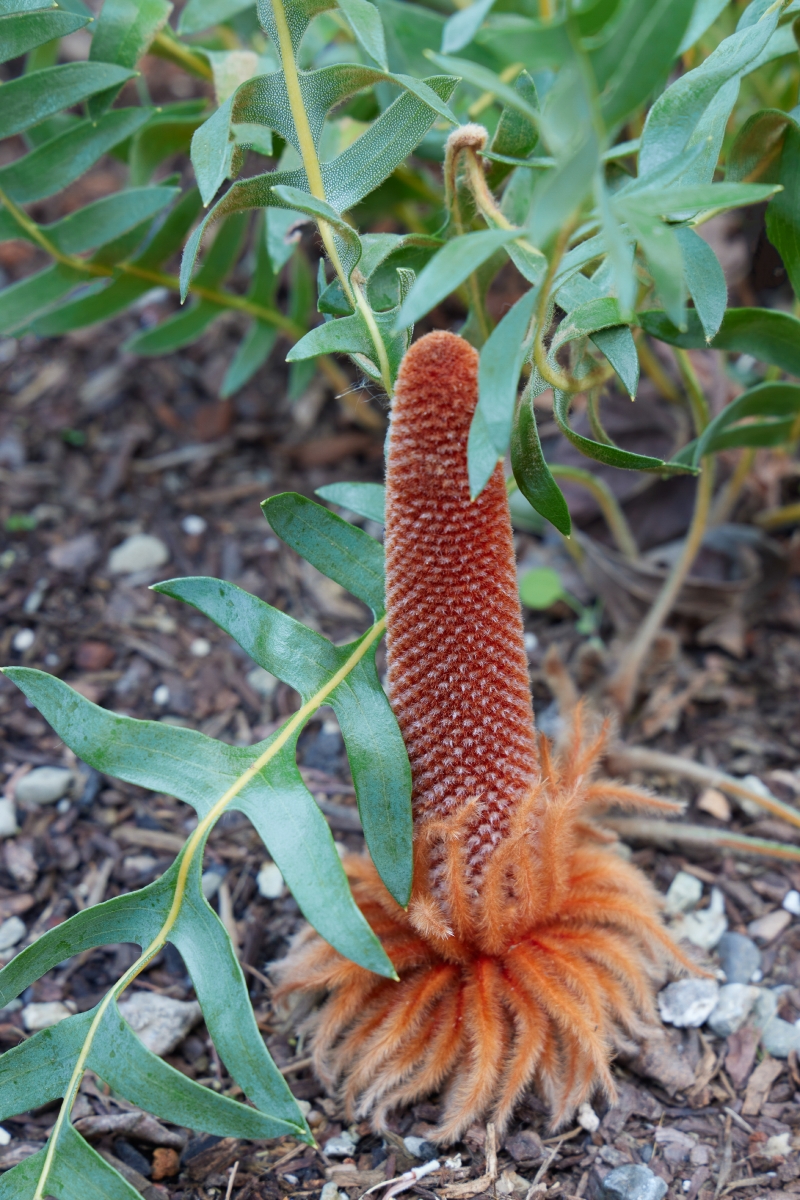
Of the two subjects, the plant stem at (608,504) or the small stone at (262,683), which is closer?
the plant stem at (608,504)

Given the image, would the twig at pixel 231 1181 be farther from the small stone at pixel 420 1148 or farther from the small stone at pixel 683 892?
the small stone at pixel 683 892

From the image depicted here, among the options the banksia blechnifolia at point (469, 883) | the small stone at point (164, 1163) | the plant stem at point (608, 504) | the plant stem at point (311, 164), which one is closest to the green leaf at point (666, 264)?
the banksia blechnifolia at point (469, 883)

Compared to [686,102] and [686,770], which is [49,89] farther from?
[686,770]

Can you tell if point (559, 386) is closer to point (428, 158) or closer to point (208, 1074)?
point (428, 158)

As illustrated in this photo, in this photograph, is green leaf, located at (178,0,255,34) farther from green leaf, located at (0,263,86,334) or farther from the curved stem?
the curved stem

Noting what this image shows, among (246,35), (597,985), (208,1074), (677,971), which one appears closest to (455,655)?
(597,985)

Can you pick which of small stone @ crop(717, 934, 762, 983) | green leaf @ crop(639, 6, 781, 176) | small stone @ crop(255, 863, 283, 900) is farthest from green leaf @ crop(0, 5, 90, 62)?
small stone @ crop(717, 934, 762, 983)

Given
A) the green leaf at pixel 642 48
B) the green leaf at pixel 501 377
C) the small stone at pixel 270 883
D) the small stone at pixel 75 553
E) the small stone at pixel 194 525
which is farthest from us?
the small stone at pixel 194 525
